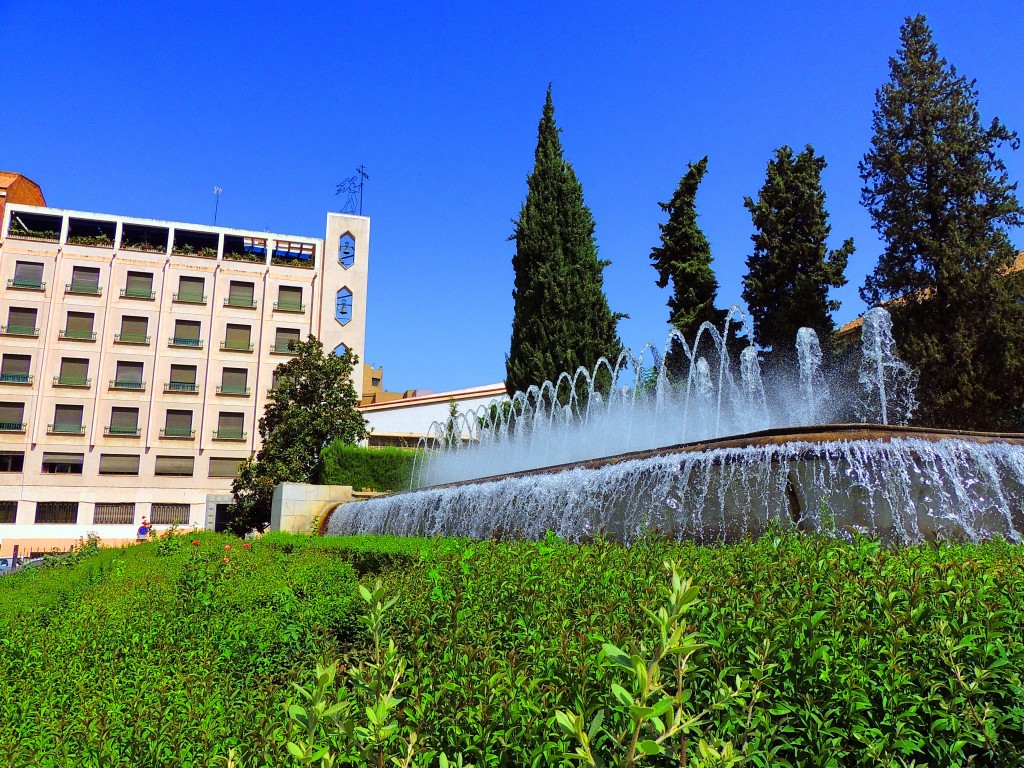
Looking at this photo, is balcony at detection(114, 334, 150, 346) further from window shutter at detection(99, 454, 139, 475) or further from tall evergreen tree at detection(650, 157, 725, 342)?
tall evergreen tree at detection(650, 157, 725, 342)

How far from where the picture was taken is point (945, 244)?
22.9 metres

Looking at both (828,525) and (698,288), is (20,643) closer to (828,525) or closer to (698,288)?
(828,525)

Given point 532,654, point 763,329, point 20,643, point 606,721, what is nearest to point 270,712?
point 532,654

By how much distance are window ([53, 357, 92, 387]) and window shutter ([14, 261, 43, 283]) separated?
4.69m

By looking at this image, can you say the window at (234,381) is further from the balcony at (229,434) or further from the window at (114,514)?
the window at (114,514)

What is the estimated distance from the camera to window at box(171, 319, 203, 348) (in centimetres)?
4384

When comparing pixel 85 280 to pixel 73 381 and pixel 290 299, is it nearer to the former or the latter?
pixel 73 381

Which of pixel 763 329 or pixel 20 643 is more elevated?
pixel 763 329

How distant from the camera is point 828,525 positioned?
461cm

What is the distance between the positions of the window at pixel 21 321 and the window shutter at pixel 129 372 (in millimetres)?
4557

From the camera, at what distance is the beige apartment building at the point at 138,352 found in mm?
40438

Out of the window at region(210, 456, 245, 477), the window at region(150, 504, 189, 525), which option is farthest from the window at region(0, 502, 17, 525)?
the window at region(210, 456, 245, 477)

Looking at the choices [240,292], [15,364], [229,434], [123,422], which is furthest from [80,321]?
[229,434]

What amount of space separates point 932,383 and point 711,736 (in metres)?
23.4
